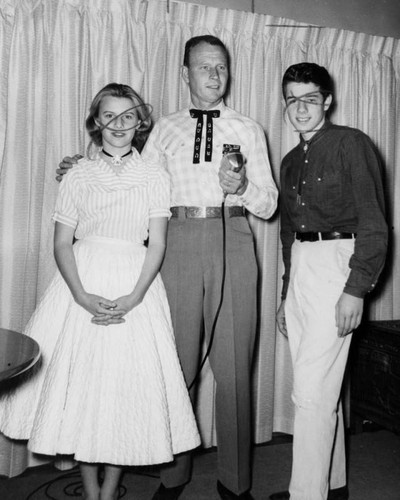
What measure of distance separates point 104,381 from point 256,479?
3.61 ft

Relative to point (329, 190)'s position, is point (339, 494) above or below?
below

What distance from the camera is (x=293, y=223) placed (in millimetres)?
2090

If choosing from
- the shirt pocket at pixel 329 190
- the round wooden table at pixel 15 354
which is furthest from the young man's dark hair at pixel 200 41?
the round wooden table at pixel 15 354

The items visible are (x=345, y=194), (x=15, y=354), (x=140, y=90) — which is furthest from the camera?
(x=140, y=90)

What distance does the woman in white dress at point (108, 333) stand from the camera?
1767 millimetres

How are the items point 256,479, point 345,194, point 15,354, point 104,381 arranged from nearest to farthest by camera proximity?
point 15,354, point 104,381, point 345,194, point 256,479

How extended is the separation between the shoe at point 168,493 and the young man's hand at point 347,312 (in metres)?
1.01

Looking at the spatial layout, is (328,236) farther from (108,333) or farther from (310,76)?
(108,333)

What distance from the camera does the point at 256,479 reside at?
8.06ft

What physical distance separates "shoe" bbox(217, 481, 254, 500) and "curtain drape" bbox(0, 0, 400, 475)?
556 mm

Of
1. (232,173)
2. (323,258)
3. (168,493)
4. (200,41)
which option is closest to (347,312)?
(323,258)

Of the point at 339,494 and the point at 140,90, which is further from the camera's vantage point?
the point at 140,90

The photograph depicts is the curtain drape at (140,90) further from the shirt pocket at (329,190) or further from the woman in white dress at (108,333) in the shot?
the shirt pocket at (329,190)

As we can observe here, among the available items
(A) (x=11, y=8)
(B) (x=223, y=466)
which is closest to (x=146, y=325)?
(B) (x=223, y=466)
